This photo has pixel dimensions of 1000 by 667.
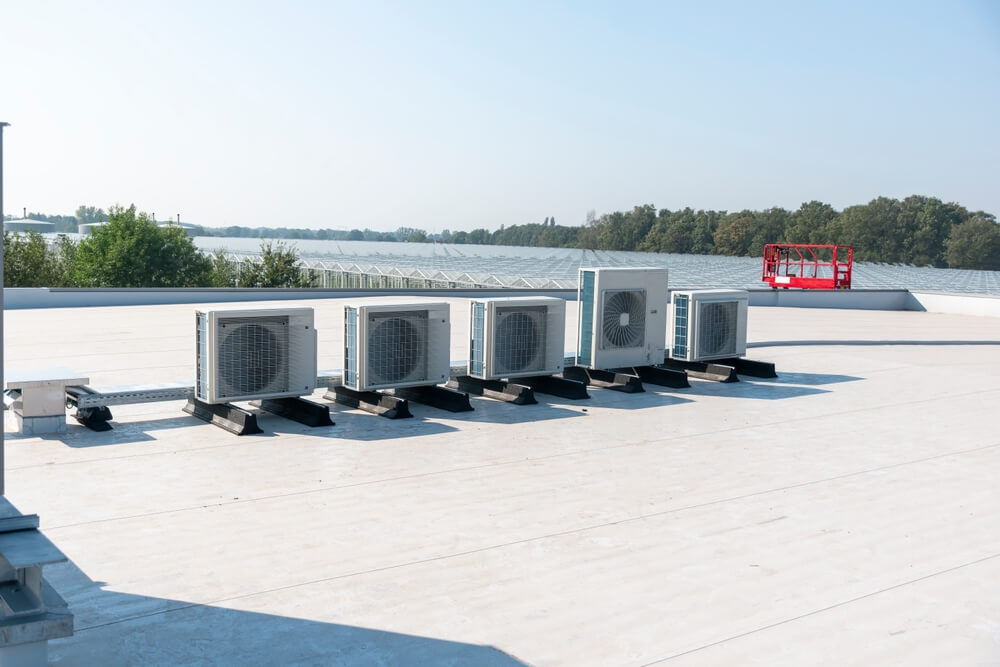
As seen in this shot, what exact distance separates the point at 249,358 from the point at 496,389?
2598mm

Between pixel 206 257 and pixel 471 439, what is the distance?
187 ft

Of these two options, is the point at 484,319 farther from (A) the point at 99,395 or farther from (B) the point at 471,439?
(A) the point at 99,395

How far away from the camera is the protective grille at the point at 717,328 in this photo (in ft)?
35.4

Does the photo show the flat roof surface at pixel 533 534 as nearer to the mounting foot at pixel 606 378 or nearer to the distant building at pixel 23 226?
the mounting foot at pixel 606 378

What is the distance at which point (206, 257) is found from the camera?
61.0 m

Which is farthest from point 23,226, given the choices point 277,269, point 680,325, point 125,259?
point 680,325

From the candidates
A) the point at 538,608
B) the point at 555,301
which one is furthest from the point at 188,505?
the point at 555,301

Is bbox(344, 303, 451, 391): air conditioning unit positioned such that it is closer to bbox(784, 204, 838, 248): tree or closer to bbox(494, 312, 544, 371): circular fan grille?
bbox(494, 312, 544, 371): circular fan grille

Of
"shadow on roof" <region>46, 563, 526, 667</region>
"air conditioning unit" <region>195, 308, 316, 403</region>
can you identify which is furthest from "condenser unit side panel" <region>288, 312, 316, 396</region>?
"shadow on roof" <region>46, 563, 526, 667</region>

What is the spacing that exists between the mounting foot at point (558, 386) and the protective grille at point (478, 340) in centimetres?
64

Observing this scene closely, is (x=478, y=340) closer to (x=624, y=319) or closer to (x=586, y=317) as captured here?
(x=586, y=317)

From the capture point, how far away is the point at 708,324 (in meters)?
10.9

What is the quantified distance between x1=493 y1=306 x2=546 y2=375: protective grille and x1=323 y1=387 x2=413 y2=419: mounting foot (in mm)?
1220

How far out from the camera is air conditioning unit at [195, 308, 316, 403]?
756 centimetres
